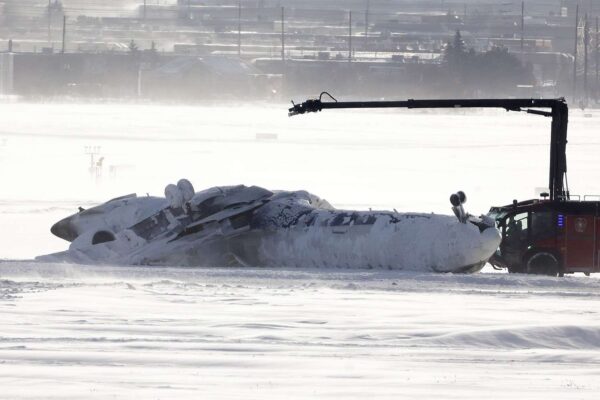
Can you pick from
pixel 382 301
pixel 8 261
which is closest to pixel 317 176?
pixel 8 261

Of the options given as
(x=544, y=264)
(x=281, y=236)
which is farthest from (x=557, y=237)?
(x=281, y=236)

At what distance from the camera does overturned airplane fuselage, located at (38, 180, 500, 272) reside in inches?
1341

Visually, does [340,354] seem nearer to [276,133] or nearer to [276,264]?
[276,264]

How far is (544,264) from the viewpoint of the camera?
3484cm

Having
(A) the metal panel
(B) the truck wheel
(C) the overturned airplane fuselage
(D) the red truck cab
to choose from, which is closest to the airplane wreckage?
(C) the overturned airplane fuselage

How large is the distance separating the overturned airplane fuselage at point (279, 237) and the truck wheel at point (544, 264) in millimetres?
1277

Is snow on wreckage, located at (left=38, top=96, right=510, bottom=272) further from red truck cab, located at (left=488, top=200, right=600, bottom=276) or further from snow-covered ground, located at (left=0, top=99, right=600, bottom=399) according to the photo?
red truck cab, located at (left=488, top=200, right=600, bottom=276)

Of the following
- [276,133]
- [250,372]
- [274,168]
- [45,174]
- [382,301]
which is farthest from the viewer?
[276,133]

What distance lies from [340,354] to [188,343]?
6.77 ft

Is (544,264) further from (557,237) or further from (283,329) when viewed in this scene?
(283,329)

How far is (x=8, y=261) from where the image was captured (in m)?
33.4

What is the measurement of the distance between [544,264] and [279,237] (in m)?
5.61

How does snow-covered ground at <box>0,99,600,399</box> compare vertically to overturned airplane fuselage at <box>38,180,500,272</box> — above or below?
below

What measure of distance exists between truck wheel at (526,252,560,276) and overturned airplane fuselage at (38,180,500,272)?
128 centimetres
